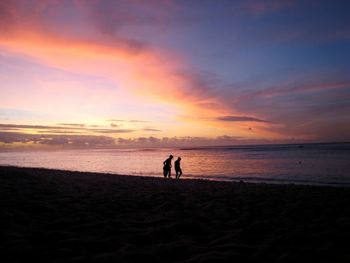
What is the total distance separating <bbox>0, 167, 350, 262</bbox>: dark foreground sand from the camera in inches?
164

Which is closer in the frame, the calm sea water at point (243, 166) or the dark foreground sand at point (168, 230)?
the dark foreground sand at point (168, 230)

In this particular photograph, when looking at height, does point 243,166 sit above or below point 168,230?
below

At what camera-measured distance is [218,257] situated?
4.08 m

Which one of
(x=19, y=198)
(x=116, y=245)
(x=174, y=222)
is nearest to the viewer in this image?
(x=116, y=245)

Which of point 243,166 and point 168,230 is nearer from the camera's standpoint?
point 168,230

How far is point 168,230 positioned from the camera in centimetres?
→ 556

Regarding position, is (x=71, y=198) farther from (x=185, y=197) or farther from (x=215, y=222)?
(x=215, y=222)

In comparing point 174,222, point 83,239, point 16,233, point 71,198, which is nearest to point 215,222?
point 174,222

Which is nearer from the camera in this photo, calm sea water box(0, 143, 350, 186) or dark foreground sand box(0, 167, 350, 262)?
dark foreground sand box(0, 167, 350, 262)

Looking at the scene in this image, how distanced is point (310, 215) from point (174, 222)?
130 inches

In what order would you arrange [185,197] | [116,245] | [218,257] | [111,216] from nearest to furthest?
1. [218,257]
2. [116,245]
3. [111,216]
4. [185,197]

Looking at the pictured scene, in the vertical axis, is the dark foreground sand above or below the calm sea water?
above

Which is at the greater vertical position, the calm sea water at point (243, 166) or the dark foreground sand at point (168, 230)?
the dark foreground sand at point (168, 230)

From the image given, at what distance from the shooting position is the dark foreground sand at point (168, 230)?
4.17m
